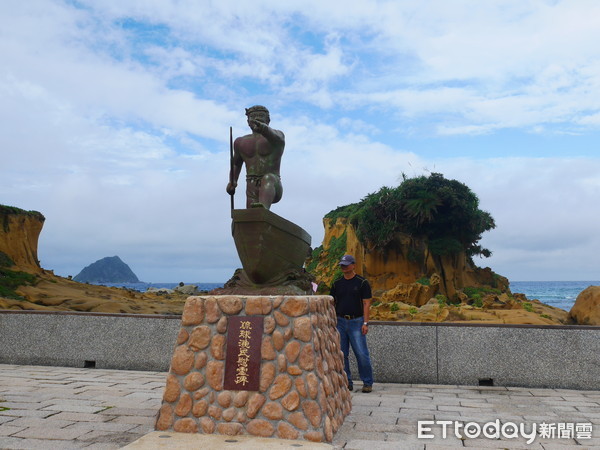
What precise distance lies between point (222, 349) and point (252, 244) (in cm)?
134

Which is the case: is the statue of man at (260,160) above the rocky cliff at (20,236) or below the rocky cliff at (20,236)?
below

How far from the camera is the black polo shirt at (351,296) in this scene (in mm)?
6258

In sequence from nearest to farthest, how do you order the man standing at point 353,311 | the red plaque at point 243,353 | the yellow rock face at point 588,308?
1. the red plaque at point 243,353
2. the man standing at point 353,311
3. the yellow rock face at point 588,308

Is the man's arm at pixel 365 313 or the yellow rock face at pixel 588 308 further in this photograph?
the yellow rock face at pixel 588 308

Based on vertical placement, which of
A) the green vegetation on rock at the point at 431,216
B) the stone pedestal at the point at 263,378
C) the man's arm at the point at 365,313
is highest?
the green vegetation on rock at the point at 431,216

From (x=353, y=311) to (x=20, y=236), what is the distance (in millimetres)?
29181

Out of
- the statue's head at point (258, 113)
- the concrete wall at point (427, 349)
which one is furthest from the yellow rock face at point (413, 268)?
the statue's head at point (258, 113)

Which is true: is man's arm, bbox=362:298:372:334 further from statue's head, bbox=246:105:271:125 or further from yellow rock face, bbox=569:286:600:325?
yellow rock face, bbox=569:286:600:325

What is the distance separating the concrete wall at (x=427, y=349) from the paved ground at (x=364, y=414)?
0.27 metres

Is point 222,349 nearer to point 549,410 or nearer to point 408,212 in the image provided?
point 549,410

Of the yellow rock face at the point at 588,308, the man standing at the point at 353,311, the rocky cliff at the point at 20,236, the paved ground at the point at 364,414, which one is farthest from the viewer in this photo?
the rocky cliff at the point at 20,236

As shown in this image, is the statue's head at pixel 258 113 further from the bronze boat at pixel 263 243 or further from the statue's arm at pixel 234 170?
the bronze boat at pixel 263 243

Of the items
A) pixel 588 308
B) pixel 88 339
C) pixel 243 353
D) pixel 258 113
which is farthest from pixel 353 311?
pixel 588 308

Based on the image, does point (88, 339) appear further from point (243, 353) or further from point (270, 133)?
point (243, 353)
